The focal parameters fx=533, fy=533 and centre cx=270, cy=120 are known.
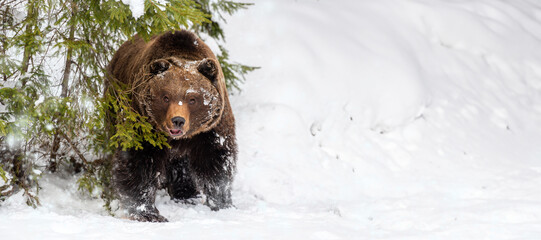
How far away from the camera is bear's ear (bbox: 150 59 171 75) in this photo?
496 centimetres

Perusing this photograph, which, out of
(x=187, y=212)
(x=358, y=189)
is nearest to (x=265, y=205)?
(x=187, y=212)

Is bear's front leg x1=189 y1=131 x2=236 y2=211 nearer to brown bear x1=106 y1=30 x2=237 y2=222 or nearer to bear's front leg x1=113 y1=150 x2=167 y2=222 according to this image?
brown bear x1=106 y1=30 x2=237 y2=222

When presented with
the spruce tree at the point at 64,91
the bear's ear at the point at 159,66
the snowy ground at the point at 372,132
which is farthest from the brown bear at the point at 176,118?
the snowy ground at the point at 372,132

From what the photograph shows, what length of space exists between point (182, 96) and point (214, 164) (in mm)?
1091

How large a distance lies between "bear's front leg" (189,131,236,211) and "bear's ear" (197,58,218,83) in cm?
66

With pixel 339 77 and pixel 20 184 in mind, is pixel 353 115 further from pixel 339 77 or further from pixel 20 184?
pixel 20 184

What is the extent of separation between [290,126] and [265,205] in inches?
79.7

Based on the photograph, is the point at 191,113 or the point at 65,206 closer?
the point at 191,113

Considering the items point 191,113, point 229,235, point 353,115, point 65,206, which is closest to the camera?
point 229,235

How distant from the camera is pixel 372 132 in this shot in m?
8.52

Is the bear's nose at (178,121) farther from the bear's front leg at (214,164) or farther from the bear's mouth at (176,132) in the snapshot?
the bear's front leg at (214,164)

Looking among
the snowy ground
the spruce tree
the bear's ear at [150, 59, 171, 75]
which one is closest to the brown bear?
the bear's ear at [150, 59, 171, 75]

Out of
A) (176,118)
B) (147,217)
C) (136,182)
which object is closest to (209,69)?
(176,118)

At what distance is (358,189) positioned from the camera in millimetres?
7246
